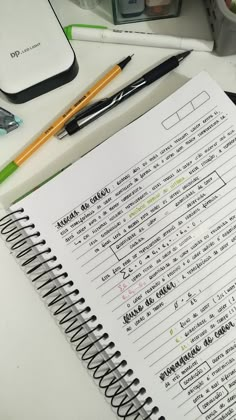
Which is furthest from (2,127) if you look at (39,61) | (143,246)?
(143,246)

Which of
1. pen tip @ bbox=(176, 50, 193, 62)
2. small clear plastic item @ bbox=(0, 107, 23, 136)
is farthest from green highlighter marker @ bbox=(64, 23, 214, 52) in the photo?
small clear plastic item @ bbox=(0, 107, 23, 136)

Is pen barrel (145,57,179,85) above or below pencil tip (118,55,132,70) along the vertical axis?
below

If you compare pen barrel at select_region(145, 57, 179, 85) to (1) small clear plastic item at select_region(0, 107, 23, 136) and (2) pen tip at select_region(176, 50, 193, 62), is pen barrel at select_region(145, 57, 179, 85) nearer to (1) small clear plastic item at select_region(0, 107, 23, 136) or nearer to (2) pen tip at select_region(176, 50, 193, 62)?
(2) pen tip at select_region(176, 50, 193, 62)

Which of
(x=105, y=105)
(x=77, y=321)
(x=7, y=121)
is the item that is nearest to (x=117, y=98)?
(x=105, y=105)

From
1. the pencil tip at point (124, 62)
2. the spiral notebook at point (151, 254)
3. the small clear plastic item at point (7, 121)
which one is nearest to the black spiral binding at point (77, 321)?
the spiral notebook at point (151, 254)

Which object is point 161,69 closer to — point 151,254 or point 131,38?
point 131,38

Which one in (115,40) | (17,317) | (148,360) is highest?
(115,40)

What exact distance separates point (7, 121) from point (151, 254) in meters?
0.23

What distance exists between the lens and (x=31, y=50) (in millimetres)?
494

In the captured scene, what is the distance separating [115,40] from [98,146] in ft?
0.49

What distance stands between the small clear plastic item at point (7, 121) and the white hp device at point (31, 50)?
0.02 metres

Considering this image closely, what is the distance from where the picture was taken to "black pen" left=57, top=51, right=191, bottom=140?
Result: 499mm

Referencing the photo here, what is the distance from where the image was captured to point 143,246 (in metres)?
0.45

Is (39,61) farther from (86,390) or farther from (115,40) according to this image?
(86,390)
